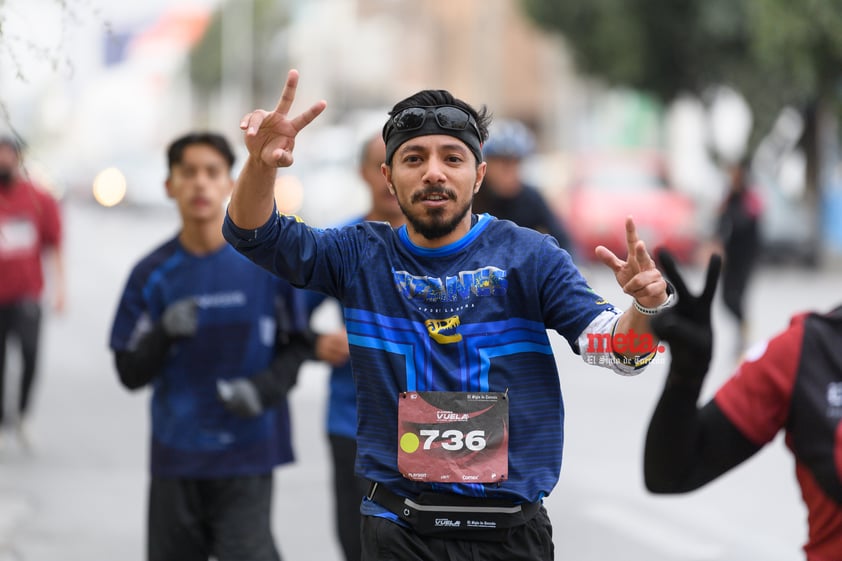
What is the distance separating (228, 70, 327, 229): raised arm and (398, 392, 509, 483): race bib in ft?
1.90

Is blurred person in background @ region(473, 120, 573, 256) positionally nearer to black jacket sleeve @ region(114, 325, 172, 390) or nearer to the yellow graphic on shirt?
black jacket sleeve @ region(114, 325, 172, 390)

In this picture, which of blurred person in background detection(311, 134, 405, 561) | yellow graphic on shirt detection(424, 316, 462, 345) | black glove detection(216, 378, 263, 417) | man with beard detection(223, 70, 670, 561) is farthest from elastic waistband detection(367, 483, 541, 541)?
blurred person in background detection(311, 134, 405, 561)

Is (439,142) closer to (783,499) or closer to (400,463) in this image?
(400,463)

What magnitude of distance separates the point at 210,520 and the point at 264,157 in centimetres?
196

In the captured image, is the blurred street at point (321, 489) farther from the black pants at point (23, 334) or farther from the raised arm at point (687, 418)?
the raised arm at point (687, 418)

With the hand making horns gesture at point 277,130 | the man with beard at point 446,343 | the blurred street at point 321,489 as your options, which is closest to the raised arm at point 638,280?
the man with beard at point 446,343

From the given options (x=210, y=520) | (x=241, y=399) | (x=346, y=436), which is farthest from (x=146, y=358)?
(x=346, y=436)

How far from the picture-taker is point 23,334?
33.8 feet

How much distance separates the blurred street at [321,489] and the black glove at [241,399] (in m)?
1.07

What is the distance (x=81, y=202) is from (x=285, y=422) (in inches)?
2830

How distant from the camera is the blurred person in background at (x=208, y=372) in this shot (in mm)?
5180

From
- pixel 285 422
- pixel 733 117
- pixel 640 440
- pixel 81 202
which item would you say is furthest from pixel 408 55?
pixel 285 422

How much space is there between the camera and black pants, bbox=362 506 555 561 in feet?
11.8

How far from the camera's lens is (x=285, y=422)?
217 inches
